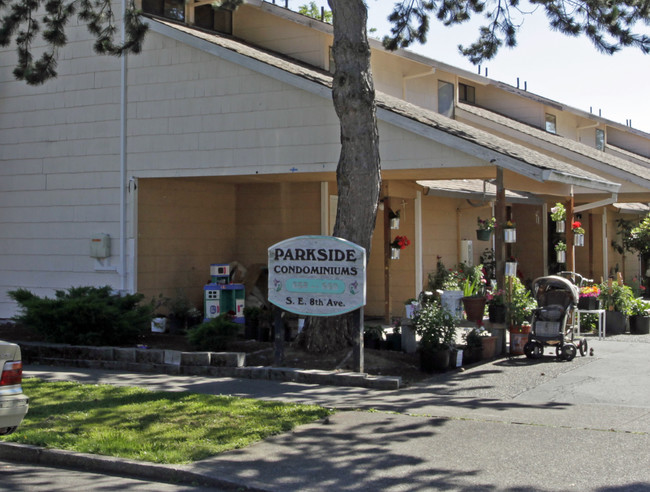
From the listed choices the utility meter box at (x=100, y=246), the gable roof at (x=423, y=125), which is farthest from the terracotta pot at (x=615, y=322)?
the utility meter box at (x=100, y=246)

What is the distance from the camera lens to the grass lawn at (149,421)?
7305 mm

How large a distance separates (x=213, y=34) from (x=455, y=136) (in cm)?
721

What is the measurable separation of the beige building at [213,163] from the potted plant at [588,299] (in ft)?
6.46

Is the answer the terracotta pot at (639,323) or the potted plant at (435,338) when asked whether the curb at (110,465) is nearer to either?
the potted plant at (435,338)

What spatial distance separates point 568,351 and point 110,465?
763 centimetres

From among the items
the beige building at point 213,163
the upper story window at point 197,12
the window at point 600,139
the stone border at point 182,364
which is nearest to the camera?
the stone border at point 182,364

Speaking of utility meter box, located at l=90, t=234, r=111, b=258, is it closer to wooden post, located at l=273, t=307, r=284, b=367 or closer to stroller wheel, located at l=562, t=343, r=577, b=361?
wooden post, located at l=273, t=307, r=284, b=367

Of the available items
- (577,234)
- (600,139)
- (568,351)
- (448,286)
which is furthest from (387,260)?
(600,139)

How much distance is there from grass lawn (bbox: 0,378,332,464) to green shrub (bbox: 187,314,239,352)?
2311mm

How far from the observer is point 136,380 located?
35.4ft

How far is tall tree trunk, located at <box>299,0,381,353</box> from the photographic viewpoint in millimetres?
11422

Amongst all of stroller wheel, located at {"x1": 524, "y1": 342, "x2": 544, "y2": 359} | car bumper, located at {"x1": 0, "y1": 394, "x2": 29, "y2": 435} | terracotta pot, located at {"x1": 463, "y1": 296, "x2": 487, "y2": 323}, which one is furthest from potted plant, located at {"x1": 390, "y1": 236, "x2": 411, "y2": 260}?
car bumper, located at {"x1": 0, "y1": 394, "x2": 29, "y2": 435}

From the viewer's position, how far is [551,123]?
27547mm

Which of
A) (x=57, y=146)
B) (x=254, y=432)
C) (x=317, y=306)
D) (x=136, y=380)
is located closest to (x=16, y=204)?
(x=57, y=146)
